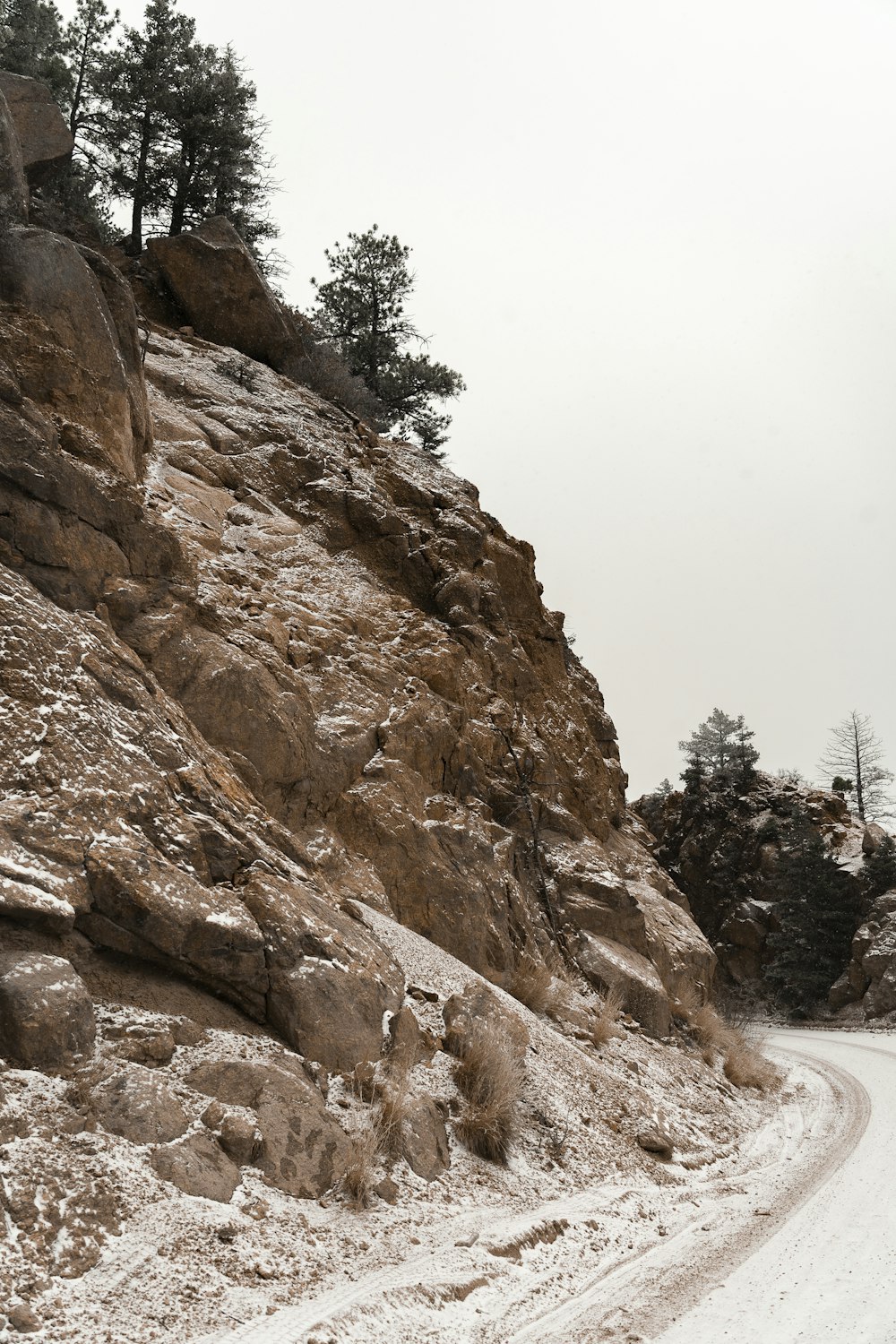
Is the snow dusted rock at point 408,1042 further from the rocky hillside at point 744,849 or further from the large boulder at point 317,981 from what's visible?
the rocky hillside at point 744,849

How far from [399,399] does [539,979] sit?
1884cm

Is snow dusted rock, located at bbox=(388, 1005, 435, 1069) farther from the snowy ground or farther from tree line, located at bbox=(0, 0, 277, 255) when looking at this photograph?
tree line, located at bbox=(0, 0, 277, 255)

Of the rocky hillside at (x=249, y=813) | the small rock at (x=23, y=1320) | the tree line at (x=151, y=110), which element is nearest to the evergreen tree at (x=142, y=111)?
the tree line at (x=151, y=110)

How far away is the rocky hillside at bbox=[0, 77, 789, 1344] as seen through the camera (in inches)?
202

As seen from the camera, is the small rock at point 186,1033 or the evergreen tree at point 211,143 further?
the evergreen tree at point 211,143

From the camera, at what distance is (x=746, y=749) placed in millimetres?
47625

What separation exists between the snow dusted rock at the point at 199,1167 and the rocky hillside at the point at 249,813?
0.08 feet

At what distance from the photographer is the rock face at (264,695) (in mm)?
6566

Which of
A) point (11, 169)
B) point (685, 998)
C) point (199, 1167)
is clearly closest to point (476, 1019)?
point (199, 1167)

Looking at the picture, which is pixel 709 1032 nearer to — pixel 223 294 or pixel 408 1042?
pixel 408 1042

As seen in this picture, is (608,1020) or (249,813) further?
(608,1020)

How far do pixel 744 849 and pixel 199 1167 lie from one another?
38.6 meters

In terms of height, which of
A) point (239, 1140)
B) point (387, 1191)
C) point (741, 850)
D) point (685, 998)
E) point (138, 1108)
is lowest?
point (387, 1191)

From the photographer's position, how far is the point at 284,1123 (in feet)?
18.6
